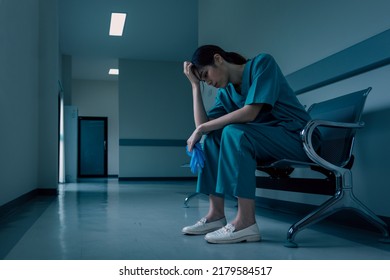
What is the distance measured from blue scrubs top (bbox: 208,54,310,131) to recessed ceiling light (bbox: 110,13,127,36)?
600 centimetres

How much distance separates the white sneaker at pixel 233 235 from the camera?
1.94m

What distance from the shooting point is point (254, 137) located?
1983 millimetres

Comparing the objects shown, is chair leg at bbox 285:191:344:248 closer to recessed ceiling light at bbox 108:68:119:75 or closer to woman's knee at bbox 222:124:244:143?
woman's knee at bbox 222:124:244:143

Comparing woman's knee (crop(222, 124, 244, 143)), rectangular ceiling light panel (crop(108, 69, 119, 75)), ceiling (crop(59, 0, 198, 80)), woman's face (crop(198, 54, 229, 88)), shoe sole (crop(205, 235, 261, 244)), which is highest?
ceiling (crop(59, 0, 198, 80))

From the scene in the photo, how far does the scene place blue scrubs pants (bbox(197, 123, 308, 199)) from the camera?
75.8 inches

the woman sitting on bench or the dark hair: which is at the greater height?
the dark hair

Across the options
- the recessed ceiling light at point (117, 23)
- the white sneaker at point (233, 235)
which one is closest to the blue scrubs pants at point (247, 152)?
the white sneaker at point (233, 235)

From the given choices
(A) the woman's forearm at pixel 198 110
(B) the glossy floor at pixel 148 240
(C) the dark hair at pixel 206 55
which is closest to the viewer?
(B) the glossy floor at pixel 148 240

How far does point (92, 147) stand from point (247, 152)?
12.9 m

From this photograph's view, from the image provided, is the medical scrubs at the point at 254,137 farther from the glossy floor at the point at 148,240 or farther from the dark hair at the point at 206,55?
the glossy floor at the point at 148,240

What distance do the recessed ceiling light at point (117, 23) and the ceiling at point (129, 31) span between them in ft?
0.28

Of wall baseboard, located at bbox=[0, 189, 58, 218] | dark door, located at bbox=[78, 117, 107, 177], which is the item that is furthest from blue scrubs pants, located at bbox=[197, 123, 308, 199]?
dark door, located at bbox=[78, 117, 107, 177]

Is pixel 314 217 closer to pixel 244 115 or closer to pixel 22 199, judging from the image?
pixel 244 115

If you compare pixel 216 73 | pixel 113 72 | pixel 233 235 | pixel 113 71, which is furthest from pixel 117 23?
pixel 233 235
